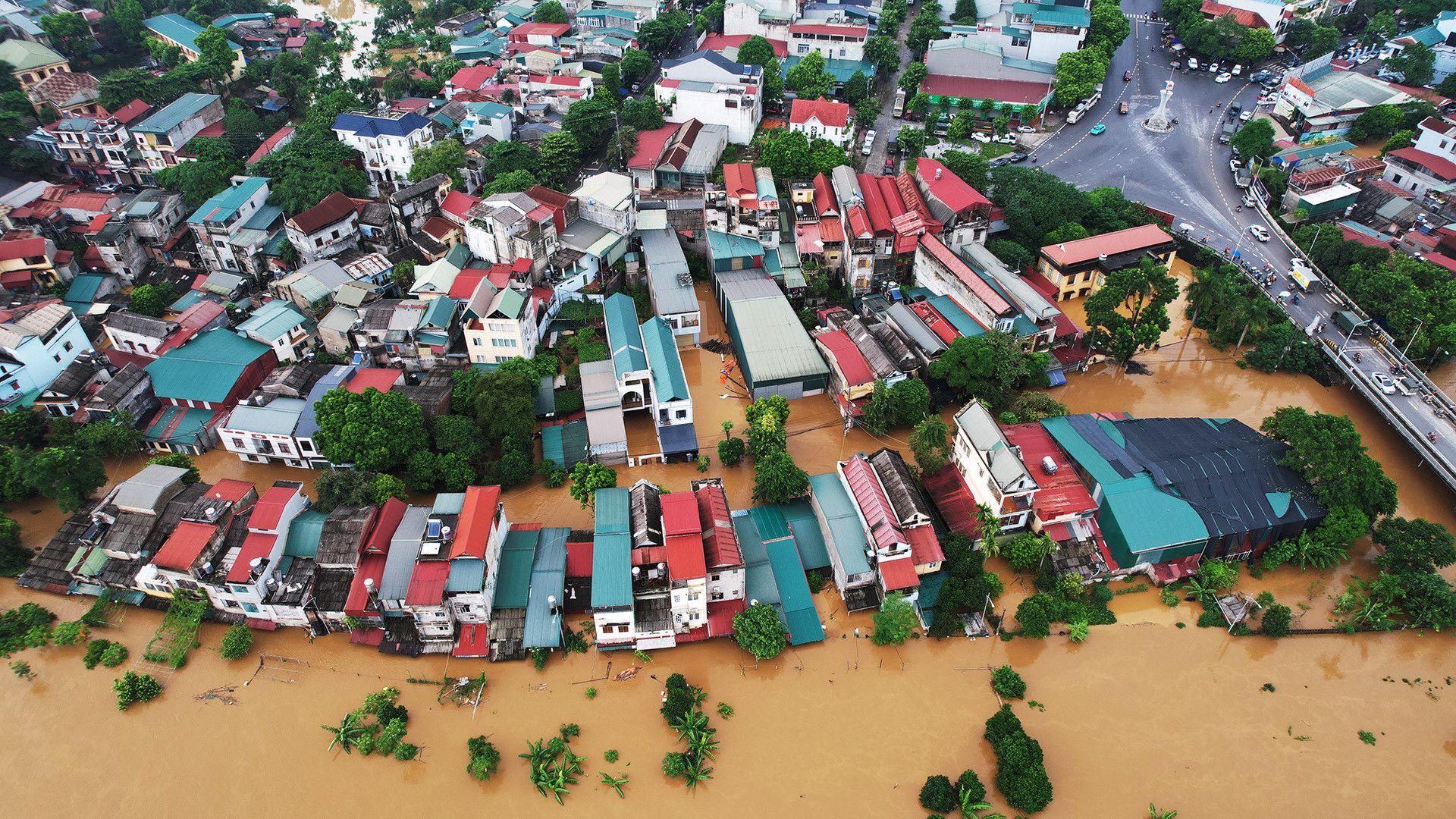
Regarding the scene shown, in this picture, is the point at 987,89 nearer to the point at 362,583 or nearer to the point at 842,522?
the point at 842,522

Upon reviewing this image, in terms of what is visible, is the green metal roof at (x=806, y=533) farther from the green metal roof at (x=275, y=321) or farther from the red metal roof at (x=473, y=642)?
the green metal roof at (x=275, y=321)

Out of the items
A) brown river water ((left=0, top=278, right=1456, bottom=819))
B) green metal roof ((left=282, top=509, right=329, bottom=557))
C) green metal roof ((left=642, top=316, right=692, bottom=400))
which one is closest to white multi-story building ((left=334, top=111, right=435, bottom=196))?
green metal roof ((left=642, top=316, right=692, bottom=400))

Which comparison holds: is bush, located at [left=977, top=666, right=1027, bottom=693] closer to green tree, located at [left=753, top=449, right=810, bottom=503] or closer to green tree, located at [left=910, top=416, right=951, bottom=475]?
green tree, located at [left=910, top=416, right=951, bottom=475]

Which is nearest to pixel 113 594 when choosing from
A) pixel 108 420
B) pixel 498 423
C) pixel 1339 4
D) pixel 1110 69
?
pixel 108 420

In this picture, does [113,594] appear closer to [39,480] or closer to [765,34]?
[39,480]

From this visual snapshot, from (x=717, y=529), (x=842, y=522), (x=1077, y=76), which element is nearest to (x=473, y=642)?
(x=717, y=529)

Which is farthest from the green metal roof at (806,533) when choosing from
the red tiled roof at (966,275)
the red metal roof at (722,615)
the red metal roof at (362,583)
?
the red metal roof at (362,583)
